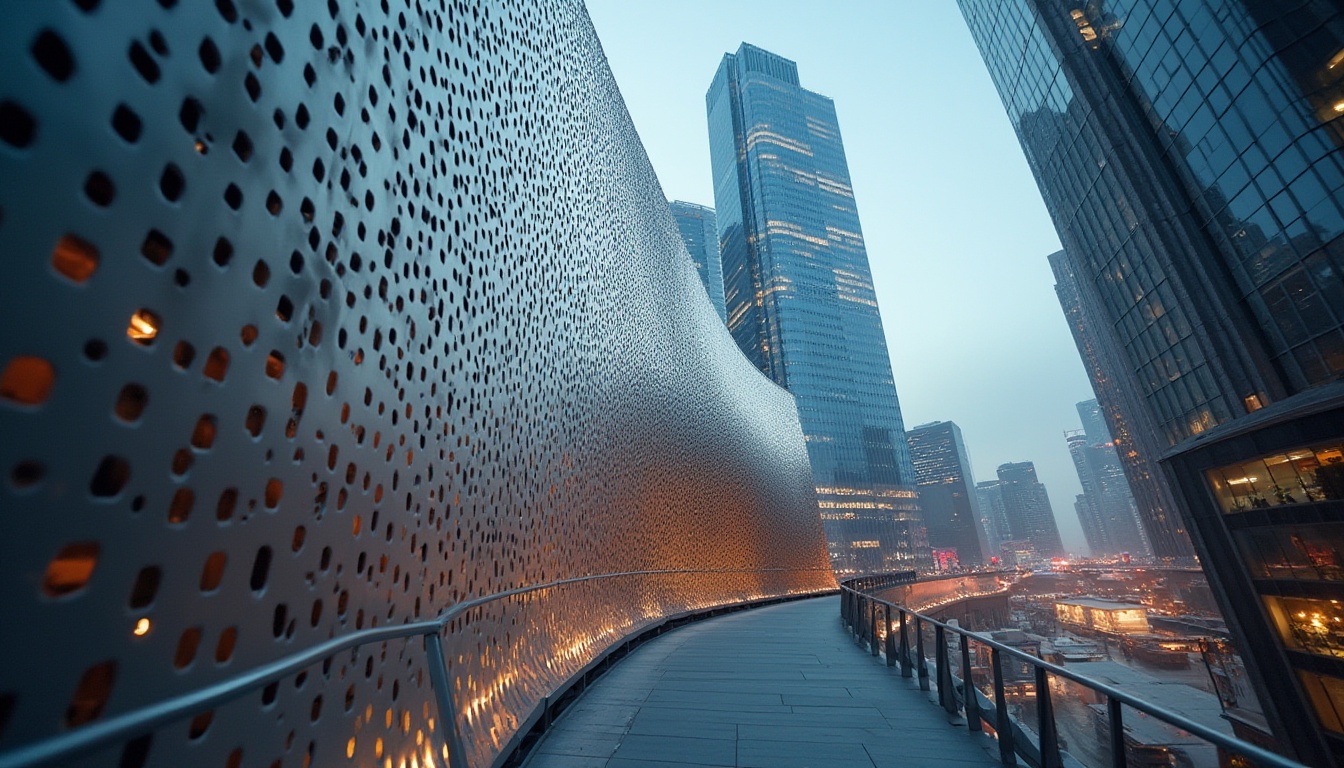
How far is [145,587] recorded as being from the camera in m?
2.15

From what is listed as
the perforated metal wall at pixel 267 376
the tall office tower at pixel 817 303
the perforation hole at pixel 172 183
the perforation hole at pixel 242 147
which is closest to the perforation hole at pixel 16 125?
the perforated metal wall at pixel 267 376

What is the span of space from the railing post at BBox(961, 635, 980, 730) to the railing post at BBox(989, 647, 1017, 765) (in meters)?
0.41

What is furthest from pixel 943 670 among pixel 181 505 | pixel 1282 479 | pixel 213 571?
pixel 1282 479

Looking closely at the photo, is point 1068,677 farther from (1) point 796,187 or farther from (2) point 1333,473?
(1) point 796,187

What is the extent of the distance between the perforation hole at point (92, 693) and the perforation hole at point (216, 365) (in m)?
1.13

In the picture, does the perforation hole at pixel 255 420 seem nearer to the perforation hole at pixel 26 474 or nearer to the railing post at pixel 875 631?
the perforation hole at pixel 26 474

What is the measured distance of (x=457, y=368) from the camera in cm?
600

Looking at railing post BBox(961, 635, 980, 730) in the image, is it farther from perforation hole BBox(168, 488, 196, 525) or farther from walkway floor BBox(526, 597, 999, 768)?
perforation hole BBox(168, 488, 196, 525)

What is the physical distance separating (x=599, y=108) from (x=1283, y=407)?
27497 millimetres

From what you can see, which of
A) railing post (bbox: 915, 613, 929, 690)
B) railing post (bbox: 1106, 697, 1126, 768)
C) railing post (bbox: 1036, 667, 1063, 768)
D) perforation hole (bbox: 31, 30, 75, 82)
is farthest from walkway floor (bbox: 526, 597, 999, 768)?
perforation hole (bbox: 31, 30, 75, 82)

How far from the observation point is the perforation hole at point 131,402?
2.08 meters

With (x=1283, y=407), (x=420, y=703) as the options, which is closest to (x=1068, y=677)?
(x=420, y=703)

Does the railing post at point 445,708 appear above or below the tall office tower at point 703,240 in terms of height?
below

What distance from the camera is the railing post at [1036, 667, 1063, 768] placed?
403 centimetres
